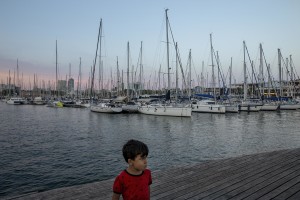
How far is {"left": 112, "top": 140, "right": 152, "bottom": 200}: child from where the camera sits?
9.89 feet

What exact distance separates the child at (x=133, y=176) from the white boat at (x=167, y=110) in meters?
39.2

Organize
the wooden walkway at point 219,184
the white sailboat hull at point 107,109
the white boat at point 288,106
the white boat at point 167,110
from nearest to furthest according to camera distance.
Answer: the wooden walkway at point 219,184
the white boat at point 167,110
the white sailboat hull at point 107,109
the white boat at point 288,106

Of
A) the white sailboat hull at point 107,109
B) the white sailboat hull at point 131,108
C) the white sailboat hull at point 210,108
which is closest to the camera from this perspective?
the white sailboat hull at point 210,108

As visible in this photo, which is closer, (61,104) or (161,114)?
(161,114)

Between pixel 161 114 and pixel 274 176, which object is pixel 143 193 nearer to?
pixel 274 176

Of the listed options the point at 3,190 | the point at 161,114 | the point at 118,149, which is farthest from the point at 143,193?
the point at 161,114

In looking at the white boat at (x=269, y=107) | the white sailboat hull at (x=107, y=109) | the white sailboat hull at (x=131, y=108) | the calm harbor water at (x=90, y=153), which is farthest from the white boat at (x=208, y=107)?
the calm harbor water at (x=90, y=153)

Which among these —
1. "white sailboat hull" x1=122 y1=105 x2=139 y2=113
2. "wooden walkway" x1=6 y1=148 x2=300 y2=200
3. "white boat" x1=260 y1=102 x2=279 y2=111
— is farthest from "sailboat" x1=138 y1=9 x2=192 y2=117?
"wooden walkway" x1=6 y1=148 x2=300 y2=200

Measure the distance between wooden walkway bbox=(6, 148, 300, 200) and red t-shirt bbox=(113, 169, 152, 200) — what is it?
8.31ft

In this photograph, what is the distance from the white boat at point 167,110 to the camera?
1651 inches

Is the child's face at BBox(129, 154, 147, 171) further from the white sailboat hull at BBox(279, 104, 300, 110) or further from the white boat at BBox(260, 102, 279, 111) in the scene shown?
the white sailboat hull at BBox(279, 104, 300, 110)

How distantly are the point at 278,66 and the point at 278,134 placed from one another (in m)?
48.9

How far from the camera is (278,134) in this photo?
24.7 m

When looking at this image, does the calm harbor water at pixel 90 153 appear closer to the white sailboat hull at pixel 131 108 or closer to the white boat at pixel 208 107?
the white boat at pixel 208 107
